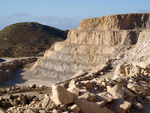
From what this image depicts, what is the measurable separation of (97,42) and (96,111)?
1080 inches

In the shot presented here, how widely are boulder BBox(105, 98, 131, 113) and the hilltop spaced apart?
173 feet

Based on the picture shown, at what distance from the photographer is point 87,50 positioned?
1220 inches

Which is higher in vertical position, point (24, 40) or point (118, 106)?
point (118, 106)

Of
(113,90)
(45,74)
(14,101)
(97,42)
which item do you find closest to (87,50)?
(97,42)

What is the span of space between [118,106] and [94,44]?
26886mm

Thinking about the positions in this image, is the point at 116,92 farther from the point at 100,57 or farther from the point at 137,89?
the point at 100,57

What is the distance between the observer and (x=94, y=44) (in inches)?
1284

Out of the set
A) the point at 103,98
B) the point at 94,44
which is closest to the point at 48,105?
the point at 103,98

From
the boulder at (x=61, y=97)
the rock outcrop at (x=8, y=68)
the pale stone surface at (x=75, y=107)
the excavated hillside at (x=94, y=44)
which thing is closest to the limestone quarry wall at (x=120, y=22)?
the excavated hillside at (x=94, y=44)

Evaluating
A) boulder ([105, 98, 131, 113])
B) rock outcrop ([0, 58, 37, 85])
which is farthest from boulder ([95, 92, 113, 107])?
rock outcrop ([0, 58, 37, 85])

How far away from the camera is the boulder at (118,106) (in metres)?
5.98

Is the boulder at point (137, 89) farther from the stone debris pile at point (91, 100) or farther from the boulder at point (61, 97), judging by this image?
the boulder at point (61, 97)

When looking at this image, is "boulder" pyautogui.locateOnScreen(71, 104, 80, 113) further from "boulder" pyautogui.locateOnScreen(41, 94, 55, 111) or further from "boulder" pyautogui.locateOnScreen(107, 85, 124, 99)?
"boulder" pyautogui.locateOnScreen(107, 85, 124, 99)

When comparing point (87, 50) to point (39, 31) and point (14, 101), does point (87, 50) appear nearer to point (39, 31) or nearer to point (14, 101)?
point (14, 101)
